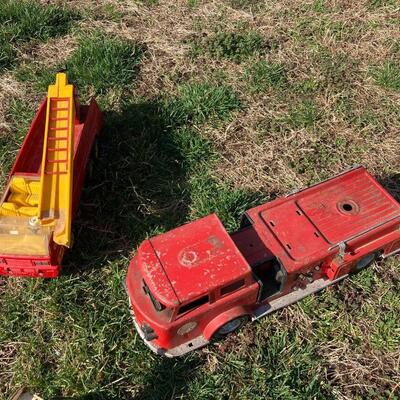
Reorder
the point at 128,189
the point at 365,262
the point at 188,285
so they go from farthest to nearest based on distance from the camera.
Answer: the point at 128,189
the point at 365,262
the point at 188,285

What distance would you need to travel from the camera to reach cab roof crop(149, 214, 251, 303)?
4.25 meters

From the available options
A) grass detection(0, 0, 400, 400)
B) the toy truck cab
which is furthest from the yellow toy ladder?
the toy truck cab

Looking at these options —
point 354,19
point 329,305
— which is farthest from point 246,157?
point 354,19

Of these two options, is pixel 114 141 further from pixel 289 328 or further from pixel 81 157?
pixel 289 328

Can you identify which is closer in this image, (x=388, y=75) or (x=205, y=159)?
(x=205, y=159)

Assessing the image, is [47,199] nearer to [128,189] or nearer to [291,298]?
[128,189]

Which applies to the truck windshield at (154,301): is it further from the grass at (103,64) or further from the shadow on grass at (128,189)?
the grass at (103,64)

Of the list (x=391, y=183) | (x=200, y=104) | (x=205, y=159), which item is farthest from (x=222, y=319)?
(x=200, y=104)

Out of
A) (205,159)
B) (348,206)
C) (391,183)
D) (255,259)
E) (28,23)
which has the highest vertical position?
(348,206)

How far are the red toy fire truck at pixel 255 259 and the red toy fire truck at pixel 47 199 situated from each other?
0.89 m

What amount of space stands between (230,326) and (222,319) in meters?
0.32

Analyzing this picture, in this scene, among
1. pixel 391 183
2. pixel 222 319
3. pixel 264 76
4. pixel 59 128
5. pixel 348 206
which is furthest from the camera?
pixel 264 76

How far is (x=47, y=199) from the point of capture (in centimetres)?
503

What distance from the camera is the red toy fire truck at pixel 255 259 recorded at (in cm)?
434
